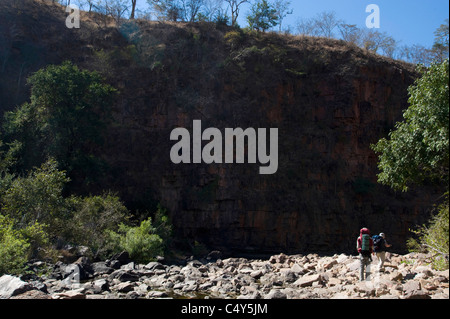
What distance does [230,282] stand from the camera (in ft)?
36.8

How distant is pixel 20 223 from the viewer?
13602 mm

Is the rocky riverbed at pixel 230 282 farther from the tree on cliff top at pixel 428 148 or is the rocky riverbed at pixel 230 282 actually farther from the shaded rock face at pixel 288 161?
the shaded rock face at pixel 288 161

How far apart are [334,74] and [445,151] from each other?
21.5 m

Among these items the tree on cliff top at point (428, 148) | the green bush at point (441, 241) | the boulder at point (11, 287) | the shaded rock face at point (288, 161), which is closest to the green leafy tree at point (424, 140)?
the tree on cliff top at point (428, 148)

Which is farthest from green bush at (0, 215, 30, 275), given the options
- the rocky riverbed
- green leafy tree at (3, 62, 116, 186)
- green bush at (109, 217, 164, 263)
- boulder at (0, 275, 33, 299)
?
green leafy tree at (3, 62, 116, 186)

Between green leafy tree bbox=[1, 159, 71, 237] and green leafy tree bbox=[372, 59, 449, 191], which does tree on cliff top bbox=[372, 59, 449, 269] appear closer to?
green leafy tree bbox=[372, 59, 449, 191]

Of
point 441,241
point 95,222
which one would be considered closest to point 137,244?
point 95,222

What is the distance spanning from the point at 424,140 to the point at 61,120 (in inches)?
730

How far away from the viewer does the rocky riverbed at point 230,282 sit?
8.15 meters

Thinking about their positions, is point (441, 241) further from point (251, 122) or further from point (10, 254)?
point (251, 122)

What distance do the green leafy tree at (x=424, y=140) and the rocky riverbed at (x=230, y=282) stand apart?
2309 millimetres
